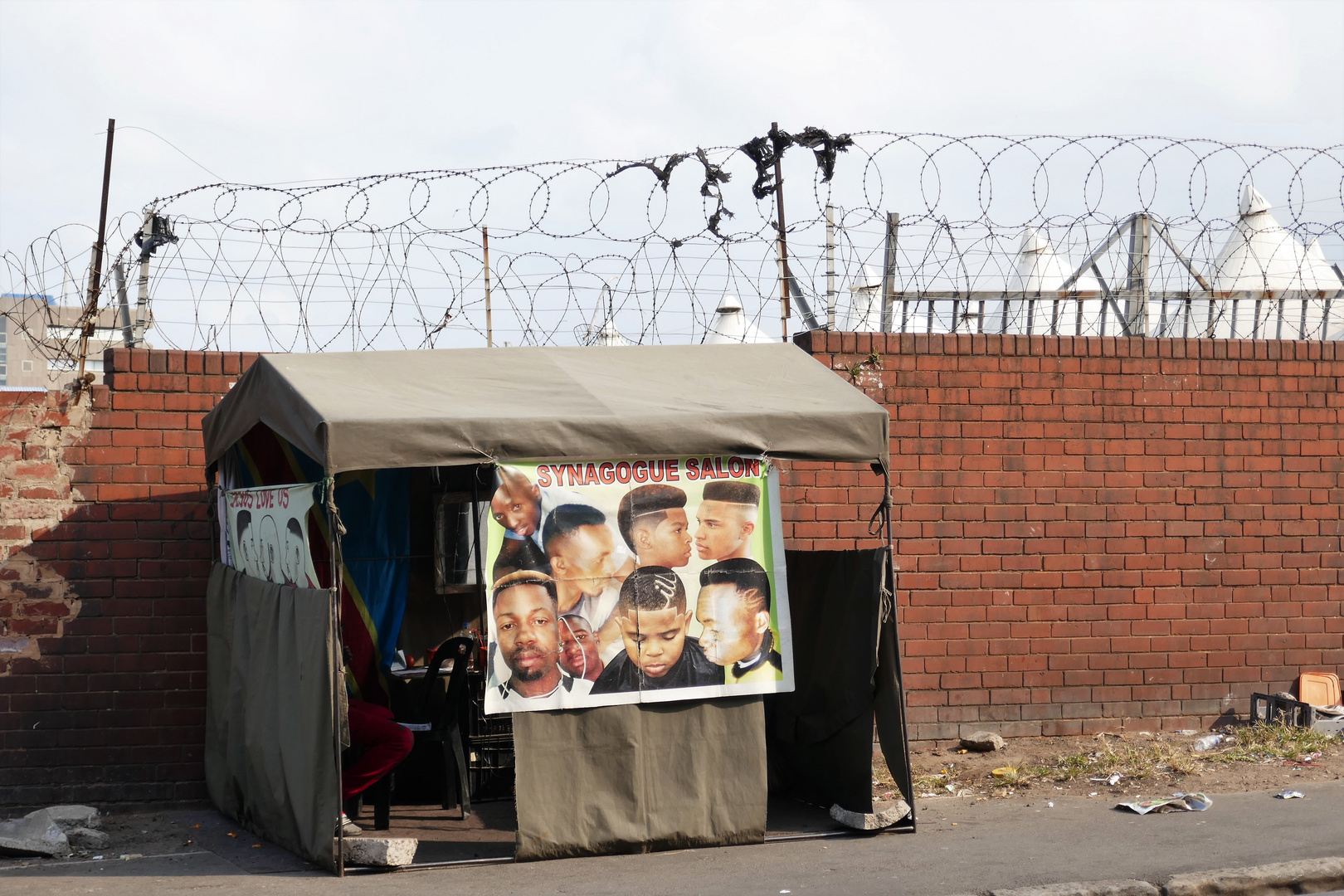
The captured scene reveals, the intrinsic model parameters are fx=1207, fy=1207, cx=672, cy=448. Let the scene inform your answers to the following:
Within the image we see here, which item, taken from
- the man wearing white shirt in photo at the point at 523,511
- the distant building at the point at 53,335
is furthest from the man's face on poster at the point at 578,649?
A: the distant building at the point at 53,335

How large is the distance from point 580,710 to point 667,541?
859 millimetres

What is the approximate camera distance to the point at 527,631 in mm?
5379

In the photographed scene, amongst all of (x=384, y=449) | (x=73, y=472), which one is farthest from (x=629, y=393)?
(x=73, y=472)

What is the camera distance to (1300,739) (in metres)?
7.45

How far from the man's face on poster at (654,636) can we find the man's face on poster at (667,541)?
0.23 metres

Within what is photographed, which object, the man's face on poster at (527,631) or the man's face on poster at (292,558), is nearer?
the man's face on poster at (527,631)

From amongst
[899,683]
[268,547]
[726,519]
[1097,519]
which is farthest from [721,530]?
[1097,519]

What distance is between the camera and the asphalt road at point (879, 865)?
5078 mm

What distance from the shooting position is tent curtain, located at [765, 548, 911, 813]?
588 cm

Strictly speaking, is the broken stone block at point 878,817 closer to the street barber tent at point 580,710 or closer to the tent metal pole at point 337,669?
the street barber tent at point 580,710

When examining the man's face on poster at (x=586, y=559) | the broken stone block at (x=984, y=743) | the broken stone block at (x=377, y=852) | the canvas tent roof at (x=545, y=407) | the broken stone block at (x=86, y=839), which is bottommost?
the broken stone block at (x=86, y=839)

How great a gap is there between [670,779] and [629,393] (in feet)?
5.96

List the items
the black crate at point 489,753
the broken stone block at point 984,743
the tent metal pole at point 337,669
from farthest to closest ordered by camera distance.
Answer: the broken stone block at point 984,743 < the black crate at point 489,753 < the tent metal pole at point 337,669

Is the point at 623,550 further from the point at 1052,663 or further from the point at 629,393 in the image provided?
the point at 1052,663
